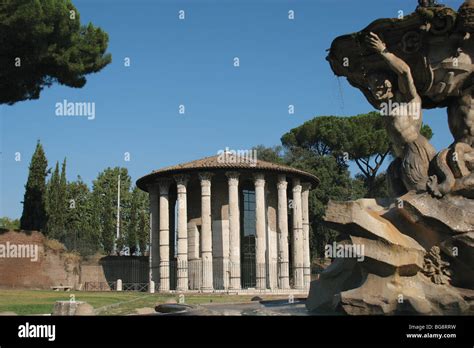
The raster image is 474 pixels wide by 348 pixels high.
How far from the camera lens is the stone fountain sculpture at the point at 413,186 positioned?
7.03 metres

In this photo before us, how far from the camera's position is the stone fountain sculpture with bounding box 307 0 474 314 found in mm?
7027

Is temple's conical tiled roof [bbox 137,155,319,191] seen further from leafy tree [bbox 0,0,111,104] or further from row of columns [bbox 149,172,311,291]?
leafy tree [bbox 0,0,111,104]

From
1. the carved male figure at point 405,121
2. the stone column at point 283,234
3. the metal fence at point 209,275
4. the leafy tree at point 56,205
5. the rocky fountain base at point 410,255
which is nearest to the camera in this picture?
the rocky fountain base at point 410,255

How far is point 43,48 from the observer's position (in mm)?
21125

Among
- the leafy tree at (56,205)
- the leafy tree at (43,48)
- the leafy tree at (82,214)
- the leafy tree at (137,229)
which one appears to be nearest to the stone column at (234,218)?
the leafy tree at (43,48)

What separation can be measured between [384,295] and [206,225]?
23.8m

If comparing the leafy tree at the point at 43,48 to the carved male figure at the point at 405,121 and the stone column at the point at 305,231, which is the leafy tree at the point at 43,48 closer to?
the stone column at the point at 305,231

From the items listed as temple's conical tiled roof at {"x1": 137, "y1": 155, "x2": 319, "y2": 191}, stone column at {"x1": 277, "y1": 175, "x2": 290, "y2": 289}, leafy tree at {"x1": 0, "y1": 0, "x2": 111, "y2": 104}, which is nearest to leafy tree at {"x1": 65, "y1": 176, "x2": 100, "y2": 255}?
temple's conical tiled roof at {"x1": 137, "y1": 155, "x2": 319, "y2": 191}

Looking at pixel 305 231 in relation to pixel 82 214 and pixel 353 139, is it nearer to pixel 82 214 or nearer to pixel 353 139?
pixel 353 139

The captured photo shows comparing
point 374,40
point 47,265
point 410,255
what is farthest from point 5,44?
point 410,255

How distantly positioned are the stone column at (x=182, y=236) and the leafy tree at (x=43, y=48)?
8.72 m

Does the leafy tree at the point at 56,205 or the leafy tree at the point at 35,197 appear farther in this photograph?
the leafy tree at the point at 56,205

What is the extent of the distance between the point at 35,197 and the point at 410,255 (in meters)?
29.5

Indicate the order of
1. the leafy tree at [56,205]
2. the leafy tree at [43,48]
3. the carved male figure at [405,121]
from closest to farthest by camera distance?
the carved male figure at [405,121] → the leafy tree at [43,48] → the leafy tree at [56,205]
